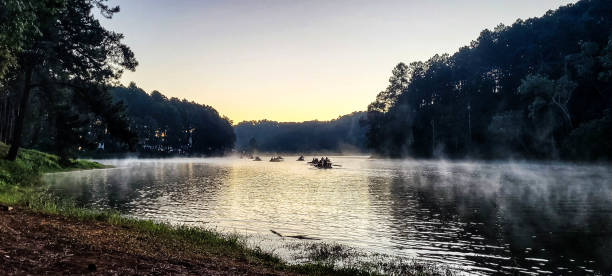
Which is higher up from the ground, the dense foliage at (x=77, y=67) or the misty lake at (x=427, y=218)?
the dense foliage at (x=77, y=67)

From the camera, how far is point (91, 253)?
30.7 ft

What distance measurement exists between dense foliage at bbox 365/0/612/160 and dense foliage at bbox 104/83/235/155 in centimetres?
8317

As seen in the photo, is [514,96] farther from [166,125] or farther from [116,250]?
[166,125]

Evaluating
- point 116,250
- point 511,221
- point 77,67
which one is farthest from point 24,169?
point 511,221

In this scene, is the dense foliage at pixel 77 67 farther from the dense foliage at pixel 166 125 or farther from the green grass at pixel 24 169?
the dense foliage at pixel 166 125

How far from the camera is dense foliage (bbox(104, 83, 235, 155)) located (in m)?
159

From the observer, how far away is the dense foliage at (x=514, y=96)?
7112 cm

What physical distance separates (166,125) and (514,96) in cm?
12826

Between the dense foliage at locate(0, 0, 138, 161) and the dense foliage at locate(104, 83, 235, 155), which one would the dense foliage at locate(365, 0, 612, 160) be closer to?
the dense foliage at locate(0, 0, 138, 161)

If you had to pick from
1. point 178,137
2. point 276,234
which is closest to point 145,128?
point 178,137

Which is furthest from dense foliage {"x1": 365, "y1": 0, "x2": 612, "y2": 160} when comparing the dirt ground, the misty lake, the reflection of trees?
the dirt ground

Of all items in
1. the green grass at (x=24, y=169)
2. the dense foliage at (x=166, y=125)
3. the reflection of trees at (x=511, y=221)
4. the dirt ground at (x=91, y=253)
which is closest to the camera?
the dirt ground at (x=91, y=253)

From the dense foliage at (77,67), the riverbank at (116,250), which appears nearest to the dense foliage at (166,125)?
the dense foliage at (77,67)

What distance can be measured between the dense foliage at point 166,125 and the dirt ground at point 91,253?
148 meters
